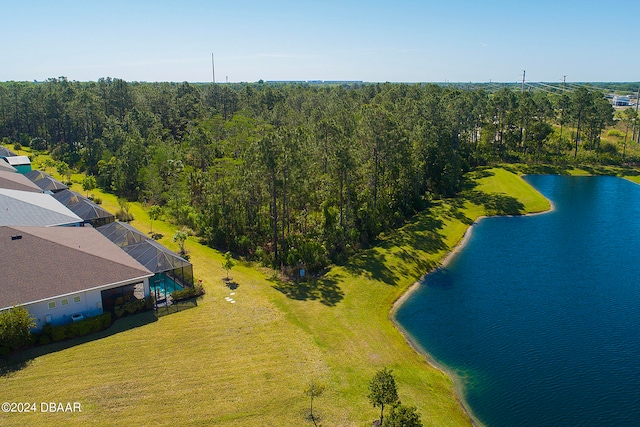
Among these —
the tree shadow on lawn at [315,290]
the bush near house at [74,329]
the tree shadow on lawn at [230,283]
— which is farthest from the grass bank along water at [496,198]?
the bush near house at [74,329]

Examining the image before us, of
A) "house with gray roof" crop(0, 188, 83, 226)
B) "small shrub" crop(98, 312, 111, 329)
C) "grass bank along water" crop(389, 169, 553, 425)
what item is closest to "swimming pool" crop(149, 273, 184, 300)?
"small shrub" crop(98, 312, 111, 329)

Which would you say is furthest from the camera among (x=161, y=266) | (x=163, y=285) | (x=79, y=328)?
(x=163, y=285)

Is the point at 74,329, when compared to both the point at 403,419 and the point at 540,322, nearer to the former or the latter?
the point at 403,419

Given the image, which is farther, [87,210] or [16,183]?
[16,183]

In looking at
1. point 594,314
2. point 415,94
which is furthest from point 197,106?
point 594,314

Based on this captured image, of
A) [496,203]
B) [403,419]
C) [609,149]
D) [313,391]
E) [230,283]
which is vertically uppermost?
[609,149]

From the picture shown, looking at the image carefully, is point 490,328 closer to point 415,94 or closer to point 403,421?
point 403,421

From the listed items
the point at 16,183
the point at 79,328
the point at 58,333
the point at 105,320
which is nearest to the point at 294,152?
the point at 105,320

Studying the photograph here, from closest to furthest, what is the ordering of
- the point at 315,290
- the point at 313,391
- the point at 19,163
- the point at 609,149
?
the point at 313,391
the point at 315,290
the point at 19,163
the point at 609,149
